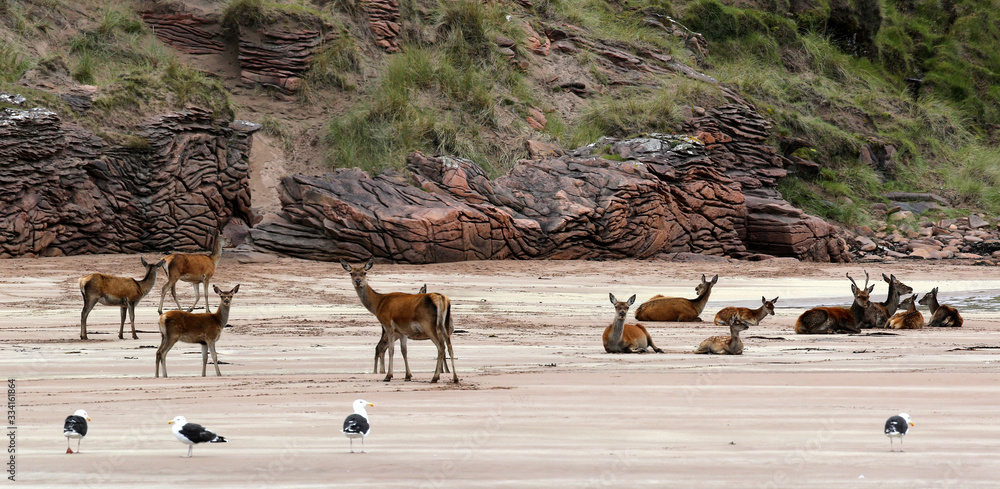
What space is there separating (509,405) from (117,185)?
1873cm

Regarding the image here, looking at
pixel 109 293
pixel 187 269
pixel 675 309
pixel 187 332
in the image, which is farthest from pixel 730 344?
pixel 187 269

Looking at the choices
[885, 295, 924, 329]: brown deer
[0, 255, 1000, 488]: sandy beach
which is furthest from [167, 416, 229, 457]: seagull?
[885, 295, 924, 329]: brown deer

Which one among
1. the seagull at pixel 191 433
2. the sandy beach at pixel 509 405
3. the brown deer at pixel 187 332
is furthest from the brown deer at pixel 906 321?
the seagull at pixel 191 433

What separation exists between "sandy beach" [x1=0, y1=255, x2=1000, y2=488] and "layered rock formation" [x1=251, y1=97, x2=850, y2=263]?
25.8ft

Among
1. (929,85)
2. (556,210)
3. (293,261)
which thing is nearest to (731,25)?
(929,85)

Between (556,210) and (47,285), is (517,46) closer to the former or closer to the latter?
(556,210)

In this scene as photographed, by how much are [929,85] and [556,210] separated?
83.4 ft

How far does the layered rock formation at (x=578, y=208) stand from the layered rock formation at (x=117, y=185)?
2.19 metres

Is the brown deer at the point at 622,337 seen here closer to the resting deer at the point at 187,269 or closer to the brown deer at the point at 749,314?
the brown deer at the point at 749,314

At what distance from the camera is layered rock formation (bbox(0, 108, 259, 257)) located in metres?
21.7

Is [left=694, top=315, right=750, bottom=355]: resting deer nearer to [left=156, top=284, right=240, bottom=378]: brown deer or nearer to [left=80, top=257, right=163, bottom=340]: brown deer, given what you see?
[left=156, top=284, right=240, bottom=378]: brown deer

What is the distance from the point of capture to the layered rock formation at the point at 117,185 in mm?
21688

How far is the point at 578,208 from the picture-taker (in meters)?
23.9

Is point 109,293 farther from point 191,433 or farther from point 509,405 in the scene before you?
point 191,433
